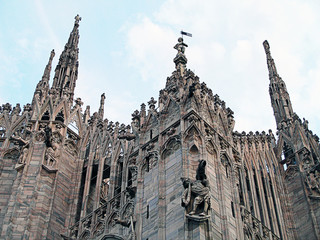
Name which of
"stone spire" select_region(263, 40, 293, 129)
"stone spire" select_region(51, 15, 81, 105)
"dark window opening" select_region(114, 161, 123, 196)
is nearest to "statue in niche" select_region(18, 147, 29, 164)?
"dark window opening" select_region(114, 161, 123, 196)

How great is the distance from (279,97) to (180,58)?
9.38 metres

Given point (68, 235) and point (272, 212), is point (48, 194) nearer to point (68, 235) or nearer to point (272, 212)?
point (68, 235)

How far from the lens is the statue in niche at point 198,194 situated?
773 inches

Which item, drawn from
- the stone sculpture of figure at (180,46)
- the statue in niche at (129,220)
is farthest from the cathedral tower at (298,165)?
the statue in niche at (129,220)

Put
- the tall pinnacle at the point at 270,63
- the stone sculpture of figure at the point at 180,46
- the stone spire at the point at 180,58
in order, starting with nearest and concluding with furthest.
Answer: the stone spire at the point at 180,58, the stone sculpture of figure at the point at 180,46, the tall pinnacle at the point at 270,63

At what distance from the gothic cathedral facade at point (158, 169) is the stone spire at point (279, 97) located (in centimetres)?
9

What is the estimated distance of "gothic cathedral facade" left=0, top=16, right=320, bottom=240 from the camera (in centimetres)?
2100

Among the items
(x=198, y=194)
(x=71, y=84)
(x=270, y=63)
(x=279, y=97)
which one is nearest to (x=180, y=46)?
(x=71, y=84)

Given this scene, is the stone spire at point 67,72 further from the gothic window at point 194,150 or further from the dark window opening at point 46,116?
the gothic window at point 194,150

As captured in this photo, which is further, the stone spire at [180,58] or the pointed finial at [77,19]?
the pointed finial at [77,19]

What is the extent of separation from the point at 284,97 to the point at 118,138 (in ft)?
36.7

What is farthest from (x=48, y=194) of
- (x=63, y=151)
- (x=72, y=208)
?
(x=63, y=151)

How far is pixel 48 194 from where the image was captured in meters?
27.2

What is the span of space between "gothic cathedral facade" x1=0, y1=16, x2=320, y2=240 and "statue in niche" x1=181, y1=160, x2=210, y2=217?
0.11 feet
